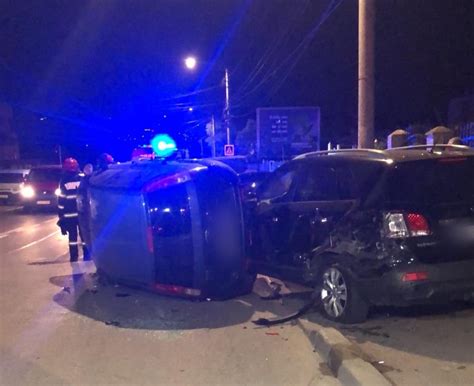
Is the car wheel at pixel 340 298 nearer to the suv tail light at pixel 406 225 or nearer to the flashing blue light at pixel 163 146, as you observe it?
the suv tail light at pixel 406 225

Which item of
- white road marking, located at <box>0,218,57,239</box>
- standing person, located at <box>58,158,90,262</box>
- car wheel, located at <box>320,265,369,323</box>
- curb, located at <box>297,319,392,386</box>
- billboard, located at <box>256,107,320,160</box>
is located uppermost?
billboard, located at <box>256,107,320,160</box>

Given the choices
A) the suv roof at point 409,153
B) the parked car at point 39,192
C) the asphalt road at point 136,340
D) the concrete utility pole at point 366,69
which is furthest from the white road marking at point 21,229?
the suv roof at point 409,153

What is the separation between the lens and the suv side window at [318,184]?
23.0ft

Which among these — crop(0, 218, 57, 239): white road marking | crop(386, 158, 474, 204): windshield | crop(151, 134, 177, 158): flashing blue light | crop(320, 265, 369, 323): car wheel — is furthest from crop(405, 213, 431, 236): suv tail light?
crop(0, 218, 57, 239): white road marking

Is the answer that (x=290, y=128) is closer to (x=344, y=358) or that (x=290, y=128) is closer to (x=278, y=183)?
(x=278, y=183)

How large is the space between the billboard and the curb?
20.1 meters

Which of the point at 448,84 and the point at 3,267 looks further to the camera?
the point at 448,84

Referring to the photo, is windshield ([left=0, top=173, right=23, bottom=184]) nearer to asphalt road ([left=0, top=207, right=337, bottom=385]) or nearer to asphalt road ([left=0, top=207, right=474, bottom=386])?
asphalt road ([left=0, top=207, right=337, bottom=385])

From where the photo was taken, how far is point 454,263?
5.90m

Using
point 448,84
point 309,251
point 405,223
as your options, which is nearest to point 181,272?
point 309,251

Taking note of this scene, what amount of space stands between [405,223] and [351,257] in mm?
679

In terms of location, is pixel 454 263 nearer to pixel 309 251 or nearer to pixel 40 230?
pixel 309 251

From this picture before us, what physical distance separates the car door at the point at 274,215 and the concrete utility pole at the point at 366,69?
2.87 meters

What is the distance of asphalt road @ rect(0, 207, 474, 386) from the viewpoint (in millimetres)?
5043
